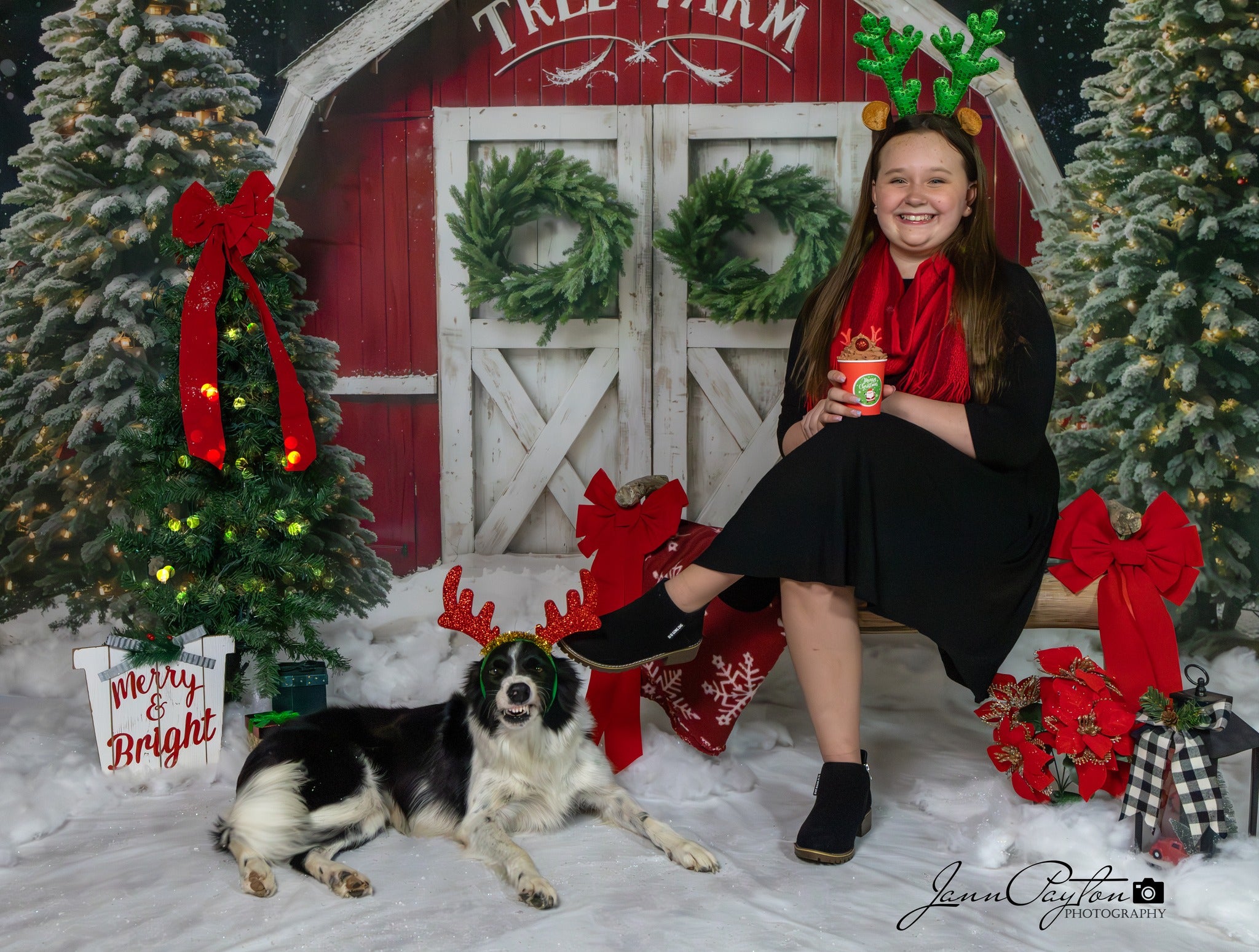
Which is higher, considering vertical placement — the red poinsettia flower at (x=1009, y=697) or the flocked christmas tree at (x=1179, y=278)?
the flocked christmas tree at (x=1179, y=278)

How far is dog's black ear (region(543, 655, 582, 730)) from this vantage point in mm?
2209

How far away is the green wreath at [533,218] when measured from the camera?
357cm

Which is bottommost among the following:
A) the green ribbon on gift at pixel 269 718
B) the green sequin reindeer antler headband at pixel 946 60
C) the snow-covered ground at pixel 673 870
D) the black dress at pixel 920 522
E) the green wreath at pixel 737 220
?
the snow-covered ground at pixel 673 870

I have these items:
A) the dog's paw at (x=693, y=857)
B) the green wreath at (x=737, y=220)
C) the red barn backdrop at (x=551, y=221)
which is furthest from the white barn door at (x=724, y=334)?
the dog's paw at (x=693, y=857)

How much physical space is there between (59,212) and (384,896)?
2.46 meters

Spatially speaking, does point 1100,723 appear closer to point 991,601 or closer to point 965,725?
point 991,601

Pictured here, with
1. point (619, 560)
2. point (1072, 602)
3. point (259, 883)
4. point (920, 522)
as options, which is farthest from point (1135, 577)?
point (259, 883)

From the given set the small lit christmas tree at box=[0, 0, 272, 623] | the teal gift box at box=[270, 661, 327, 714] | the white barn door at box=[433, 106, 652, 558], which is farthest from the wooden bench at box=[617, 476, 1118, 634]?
the small lit christmas tree at box=[0, 0, 272, 623]

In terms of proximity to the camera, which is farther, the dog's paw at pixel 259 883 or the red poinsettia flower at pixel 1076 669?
the red poinsettia flower at pixel 1076 669

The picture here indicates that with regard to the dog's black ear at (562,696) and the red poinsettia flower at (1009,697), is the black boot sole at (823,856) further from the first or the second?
the dog's black ear at (562,696)

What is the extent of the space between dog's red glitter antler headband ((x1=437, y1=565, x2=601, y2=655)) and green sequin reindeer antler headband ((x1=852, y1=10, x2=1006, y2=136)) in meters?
1.26

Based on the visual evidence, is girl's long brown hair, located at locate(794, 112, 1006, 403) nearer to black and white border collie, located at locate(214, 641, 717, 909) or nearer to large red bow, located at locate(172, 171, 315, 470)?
black and white border collie, located at locate(214, 641, 717, 909)

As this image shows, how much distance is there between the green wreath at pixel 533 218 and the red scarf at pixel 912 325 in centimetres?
136

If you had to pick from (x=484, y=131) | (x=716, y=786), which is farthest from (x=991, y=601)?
(x=484, y=131)
